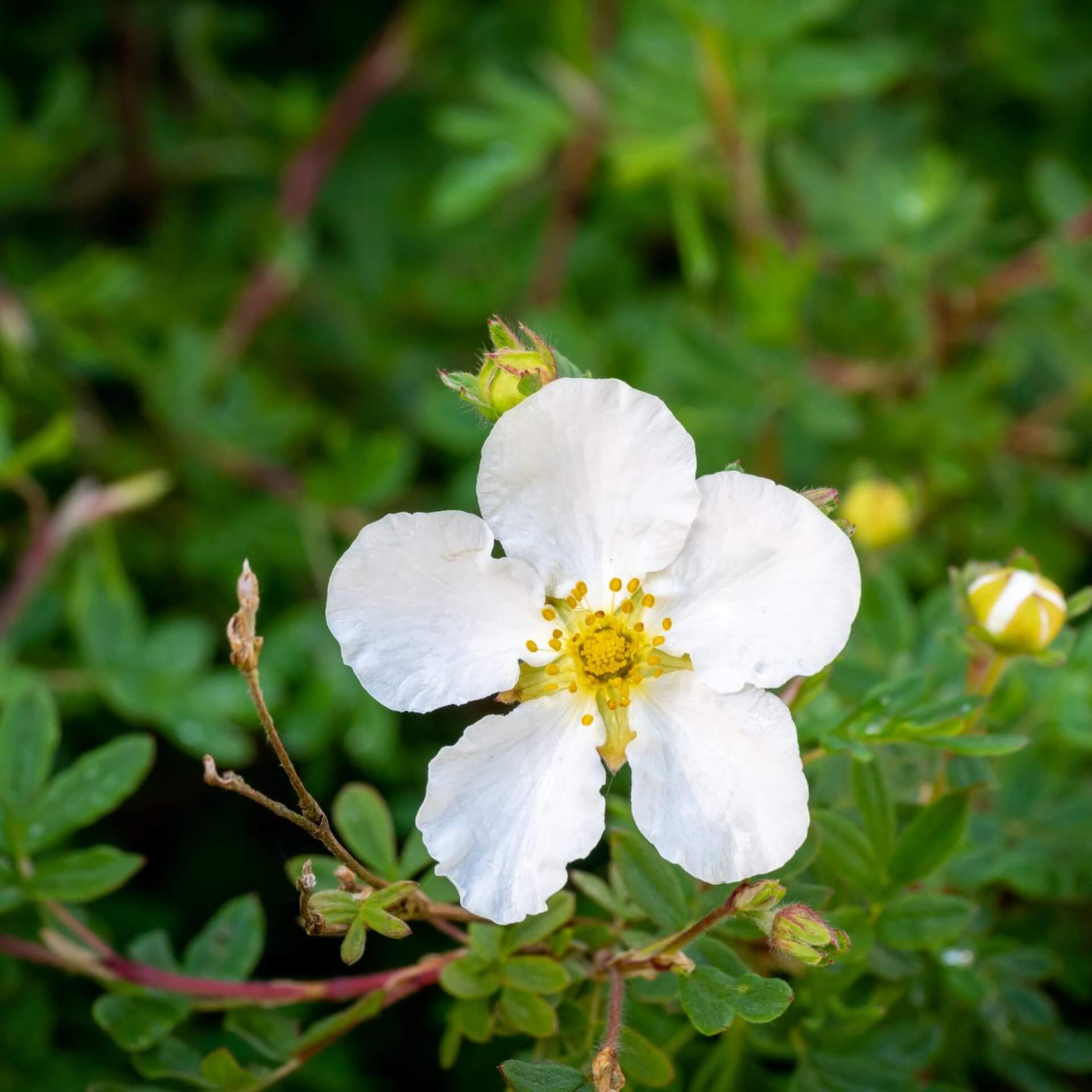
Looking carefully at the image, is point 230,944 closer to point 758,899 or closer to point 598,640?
point 598,640

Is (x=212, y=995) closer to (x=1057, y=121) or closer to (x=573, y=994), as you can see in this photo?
(x=573, y=994)

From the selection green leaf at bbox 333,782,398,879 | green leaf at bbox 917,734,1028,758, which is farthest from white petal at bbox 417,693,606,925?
green leaf at bbox 917,734,1028,758

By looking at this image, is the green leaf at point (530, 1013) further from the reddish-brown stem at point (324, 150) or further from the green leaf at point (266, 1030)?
the reddish-brown stem at point (324, 150)

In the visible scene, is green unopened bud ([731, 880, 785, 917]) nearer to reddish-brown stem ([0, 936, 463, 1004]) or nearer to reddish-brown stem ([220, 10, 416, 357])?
reddish-brown stem ([0, 936, 463, 1004])

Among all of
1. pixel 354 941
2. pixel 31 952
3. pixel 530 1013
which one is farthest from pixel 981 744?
pixel 31 952

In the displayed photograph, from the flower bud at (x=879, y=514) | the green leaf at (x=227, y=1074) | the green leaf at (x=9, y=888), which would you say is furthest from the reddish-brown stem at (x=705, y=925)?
the flower bud at (x=879, y=514)
